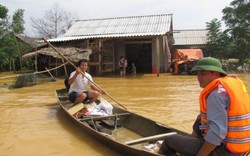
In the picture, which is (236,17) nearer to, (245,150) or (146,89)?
(146,89)

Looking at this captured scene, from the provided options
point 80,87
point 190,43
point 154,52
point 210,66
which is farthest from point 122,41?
point 210,66

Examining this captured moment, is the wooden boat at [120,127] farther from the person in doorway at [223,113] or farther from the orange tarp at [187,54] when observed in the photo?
the orange tarp at [187,54]

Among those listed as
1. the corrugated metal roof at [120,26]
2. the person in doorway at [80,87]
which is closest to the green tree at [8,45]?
the corrugated metal roof at [120,26]

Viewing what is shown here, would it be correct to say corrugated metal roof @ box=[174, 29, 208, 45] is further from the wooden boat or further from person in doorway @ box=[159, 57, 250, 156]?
person in doorway @ box=[159, 57, 250, 156]

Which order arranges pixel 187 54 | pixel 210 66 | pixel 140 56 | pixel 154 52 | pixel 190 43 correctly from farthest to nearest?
pixel 190 43 < pixel 140 56 < pixel 187 54 < pixel 154 52 < pixel 210 66

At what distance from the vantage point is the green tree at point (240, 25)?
71.4 feet

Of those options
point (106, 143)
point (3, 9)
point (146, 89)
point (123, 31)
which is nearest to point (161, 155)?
point (106, 143)

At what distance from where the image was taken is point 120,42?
20156 mm

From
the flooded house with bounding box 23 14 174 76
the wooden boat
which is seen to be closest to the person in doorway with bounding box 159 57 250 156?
the wooden boat

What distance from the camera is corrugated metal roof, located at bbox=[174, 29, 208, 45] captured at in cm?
3038

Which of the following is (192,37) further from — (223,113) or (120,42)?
(223,113)

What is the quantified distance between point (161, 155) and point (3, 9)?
19955mm

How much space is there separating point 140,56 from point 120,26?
2.39 m

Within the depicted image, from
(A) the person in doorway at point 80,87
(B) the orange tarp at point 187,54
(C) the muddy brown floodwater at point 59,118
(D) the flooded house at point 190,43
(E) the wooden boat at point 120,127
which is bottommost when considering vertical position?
(C) the muddy brown floodwater at point 59,118
